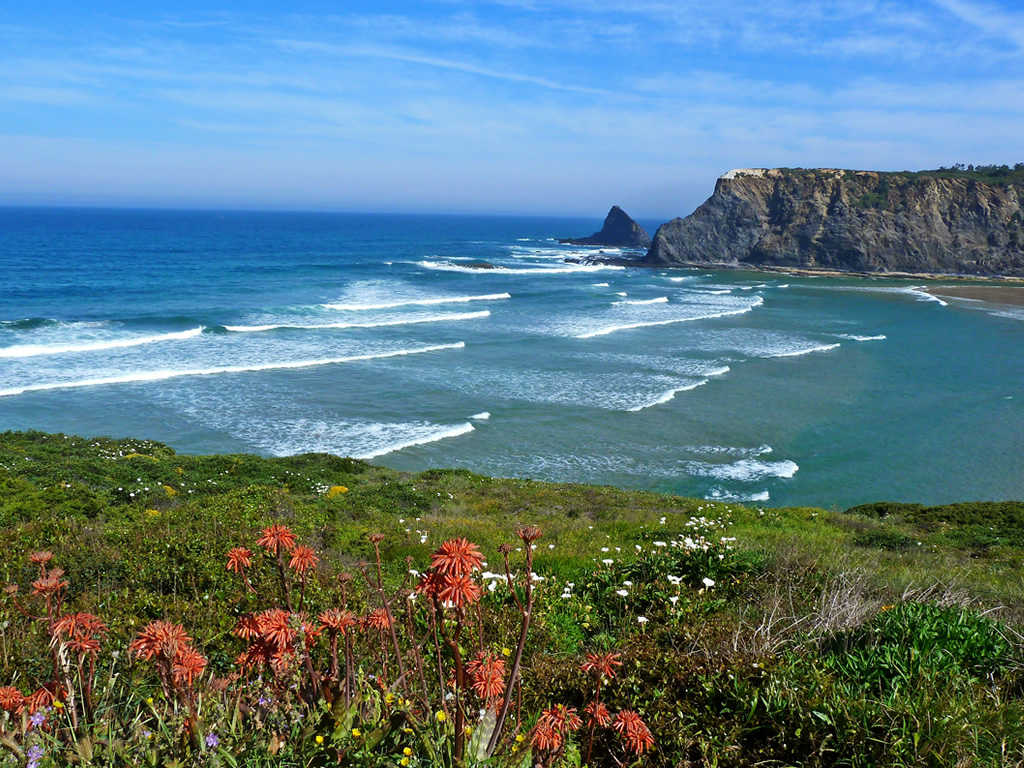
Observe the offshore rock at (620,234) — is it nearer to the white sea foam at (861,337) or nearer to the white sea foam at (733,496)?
the white sea foam at (861,337)

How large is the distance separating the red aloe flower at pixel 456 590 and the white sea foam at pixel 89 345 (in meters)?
36.7

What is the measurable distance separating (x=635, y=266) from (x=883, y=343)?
49494 mm

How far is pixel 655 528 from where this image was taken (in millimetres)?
11430

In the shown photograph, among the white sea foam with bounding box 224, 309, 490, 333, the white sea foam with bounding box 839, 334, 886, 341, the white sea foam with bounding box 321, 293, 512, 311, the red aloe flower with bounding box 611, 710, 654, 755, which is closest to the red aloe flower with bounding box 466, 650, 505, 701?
the red aloe flower with bounding box 611, 710, 654, 755

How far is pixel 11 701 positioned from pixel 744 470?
19873mm

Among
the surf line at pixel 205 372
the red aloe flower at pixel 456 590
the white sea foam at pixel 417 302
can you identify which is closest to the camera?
the red aloe flower at pixel 456 590

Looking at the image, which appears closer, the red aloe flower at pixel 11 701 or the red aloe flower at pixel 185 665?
the red aloe flower at pixel 185 665

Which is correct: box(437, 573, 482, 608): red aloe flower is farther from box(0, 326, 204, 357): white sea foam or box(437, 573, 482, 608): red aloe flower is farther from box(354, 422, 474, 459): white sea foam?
box(0, 326, 204, 357): white sea foam

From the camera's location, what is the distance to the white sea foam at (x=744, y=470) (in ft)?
65.8

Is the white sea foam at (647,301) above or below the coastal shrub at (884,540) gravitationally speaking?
above

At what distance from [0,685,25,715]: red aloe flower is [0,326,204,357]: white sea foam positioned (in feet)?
116

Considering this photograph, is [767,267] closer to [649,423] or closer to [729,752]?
[649,423]

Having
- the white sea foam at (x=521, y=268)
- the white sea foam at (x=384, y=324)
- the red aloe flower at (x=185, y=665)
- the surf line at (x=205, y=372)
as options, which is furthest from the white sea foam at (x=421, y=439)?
the white sea foam at (x=521, y=268)

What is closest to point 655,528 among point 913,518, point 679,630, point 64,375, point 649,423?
point 679,630
